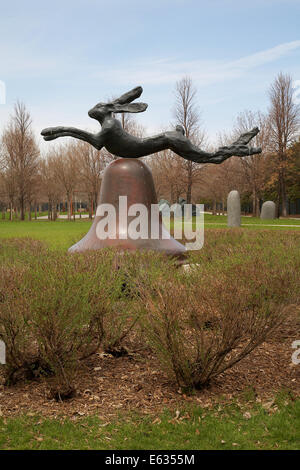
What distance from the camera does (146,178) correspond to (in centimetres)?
818

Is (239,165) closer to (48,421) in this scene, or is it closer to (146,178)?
(146,178)

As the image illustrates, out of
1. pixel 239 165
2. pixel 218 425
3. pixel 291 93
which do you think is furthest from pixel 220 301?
pixel 239 165

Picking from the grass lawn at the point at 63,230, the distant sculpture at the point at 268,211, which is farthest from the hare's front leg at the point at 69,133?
the distant sculpture at the point at 268,211

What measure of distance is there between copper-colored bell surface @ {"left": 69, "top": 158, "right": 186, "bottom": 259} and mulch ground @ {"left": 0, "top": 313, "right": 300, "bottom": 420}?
3.34 metres

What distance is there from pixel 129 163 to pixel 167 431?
563cm

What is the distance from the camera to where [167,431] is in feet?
10.5

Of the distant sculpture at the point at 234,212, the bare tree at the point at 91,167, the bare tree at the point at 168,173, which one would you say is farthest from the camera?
the bare tree at the point at 91,167

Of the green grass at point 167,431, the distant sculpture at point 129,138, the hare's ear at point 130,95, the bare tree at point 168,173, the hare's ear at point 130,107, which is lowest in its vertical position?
the green grass at point 167,431

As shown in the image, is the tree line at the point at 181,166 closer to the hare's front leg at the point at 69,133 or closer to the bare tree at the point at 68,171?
the bare tree at the point at 68,171

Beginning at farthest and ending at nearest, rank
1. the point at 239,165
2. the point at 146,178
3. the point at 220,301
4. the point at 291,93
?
the point at 239,165
the point at 291,93
the point at 146,178
the point at 220,301

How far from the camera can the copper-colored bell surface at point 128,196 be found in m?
7.85

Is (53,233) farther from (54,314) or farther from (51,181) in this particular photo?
(51,181)

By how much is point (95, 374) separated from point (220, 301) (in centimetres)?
148

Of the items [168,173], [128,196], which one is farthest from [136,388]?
[168,173]
